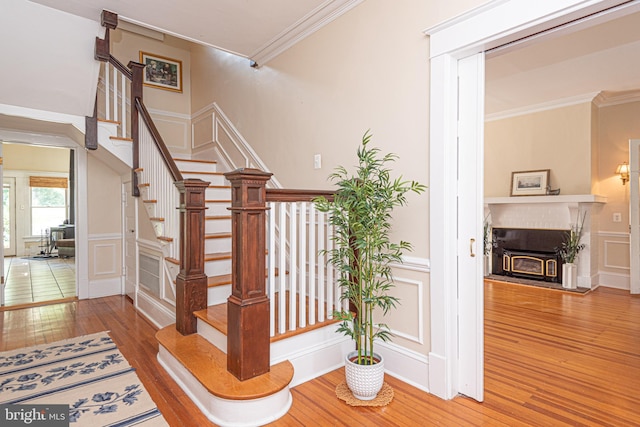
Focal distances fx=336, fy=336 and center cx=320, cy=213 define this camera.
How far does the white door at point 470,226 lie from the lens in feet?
6.66

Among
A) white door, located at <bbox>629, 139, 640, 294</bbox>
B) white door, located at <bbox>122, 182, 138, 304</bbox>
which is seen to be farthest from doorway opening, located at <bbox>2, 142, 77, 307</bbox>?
white door, located at <bbox>629, 139, 640, 294</bbox>

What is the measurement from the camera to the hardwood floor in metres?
1.88

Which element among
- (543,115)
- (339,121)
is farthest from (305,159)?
(543,115)

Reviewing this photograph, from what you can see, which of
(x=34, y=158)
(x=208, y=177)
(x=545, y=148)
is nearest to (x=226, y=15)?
(x=208, y=177)

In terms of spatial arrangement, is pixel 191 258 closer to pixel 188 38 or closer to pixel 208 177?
pixel 208 177

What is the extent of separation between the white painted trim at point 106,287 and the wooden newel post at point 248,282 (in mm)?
3631

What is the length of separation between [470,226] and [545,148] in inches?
171

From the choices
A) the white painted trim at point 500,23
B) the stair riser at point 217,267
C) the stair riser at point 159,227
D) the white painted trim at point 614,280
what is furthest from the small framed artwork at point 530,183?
the stair riser at point 159,227

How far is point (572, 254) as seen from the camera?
494 centimetres

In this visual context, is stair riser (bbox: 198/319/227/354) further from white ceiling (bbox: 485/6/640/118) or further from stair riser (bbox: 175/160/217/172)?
white ceiling (bbox: 485/6/640/118)

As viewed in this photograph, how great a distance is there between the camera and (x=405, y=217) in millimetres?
2314

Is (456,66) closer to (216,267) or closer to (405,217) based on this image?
(405,217)

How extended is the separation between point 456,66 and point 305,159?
1.52 metres

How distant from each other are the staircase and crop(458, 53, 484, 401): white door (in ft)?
2.86
